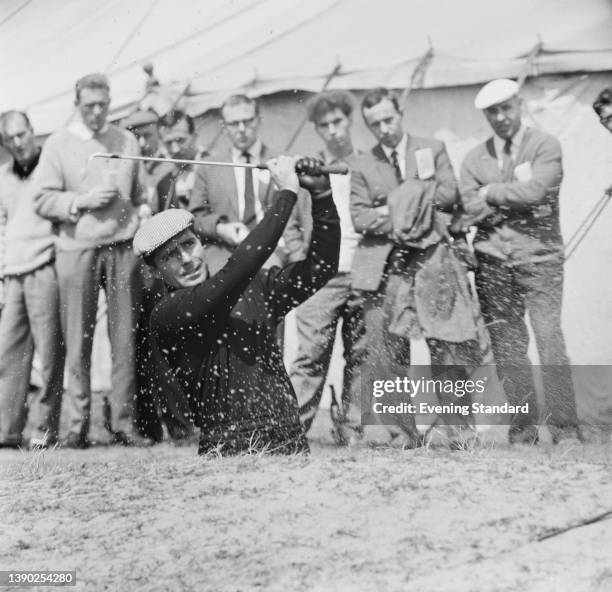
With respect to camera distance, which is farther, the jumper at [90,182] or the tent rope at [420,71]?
the jumper at [90,182]

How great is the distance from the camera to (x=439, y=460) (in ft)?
14.6

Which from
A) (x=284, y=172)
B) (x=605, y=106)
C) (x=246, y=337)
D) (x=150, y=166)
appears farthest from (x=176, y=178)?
(x=605, y=106)

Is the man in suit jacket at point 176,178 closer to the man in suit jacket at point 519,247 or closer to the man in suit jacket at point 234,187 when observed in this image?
the man in suit jacket at point 234,187

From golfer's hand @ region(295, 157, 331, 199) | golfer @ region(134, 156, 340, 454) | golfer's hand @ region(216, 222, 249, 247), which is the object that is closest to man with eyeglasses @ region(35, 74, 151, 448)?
golfer @ region(134, 156, 340, 454)

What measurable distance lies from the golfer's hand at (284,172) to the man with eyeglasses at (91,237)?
1.95 feet

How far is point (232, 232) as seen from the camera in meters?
4.62

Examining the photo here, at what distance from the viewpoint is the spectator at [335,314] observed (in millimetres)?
4613

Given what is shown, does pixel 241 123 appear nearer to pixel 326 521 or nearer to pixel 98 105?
pixel 98 105

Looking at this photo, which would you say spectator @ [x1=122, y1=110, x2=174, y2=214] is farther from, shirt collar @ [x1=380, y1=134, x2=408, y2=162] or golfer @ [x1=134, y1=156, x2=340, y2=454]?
shirt collar @ [x1=380, y1=134, x2=408, y2=162]

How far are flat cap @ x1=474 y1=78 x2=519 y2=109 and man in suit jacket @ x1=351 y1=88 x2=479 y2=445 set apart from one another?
9.6 inches

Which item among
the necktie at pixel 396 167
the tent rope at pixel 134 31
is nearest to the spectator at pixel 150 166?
the tent rope at pixel 134 31

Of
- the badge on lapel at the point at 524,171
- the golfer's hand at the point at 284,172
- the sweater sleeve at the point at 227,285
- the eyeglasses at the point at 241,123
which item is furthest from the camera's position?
the eyeglasses at the point at 241,123

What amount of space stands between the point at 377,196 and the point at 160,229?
0.92 m

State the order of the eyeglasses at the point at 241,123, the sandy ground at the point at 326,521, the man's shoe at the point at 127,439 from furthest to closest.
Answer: the man's shoe at the point at 127,439
the eyeglasses at the point at 241,123
the sandy ground at the point at 326,521
